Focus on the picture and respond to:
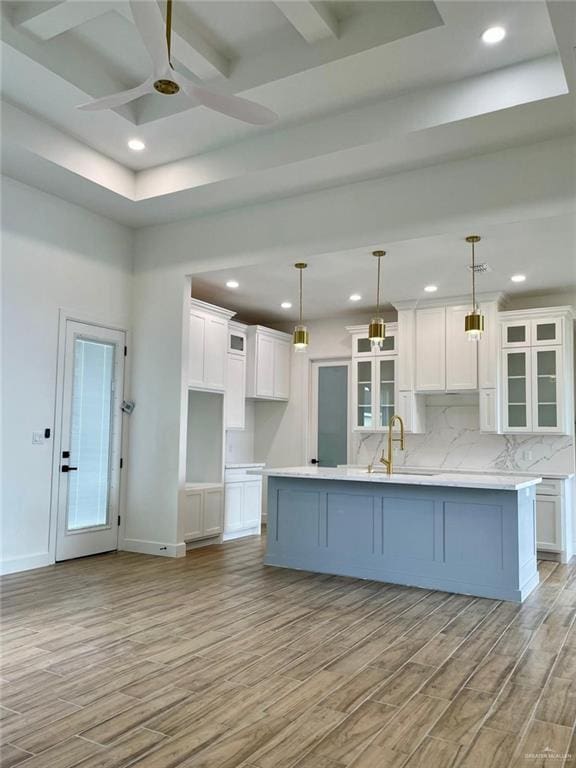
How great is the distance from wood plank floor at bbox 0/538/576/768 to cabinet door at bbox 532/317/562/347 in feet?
9.09

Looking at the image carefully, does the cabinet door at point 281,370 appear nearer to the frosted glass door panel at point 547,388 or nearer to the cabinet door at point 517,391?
the cabinet door at point 517,391

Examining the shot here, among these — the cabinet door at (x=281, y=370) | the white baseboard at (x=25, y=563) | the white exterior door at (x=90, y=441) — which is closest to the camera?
the white baseboard at (x=25, y=563)

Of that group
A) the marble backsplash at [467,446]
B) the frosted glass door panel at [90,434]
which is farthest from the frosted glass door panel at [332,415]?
the frosted glass door panel at [90,434]

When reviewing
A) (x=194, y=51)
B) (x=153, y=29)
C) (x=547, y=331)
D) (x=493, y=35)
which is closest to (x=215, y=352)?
(x=194, y=51)

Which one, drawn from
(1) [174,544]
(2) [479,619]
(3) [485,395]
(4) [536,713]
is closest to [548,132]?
(3) [485,395]

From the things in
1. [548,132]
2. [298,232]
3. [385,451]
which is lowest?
[385,451]

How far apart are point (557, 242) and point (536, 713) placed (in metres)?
3.91

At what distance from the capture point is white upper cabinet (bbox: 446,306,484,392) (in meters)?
6.79

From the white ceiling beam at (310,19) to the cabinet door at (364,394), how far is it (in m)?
4.24

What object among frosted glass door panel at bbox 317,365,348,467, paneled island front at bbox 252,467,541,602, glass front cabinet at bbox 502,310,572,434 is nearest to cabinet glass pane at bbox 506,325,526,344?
glass front cabinet at bbox 502,310,572,434

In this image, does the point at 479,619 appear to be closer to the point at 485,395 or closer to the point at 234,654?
the point at 234,654

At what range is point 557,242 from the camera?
17.0ft

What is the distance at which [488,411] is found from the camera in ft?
21.9

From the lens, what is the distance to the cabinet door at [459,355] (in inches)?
267
